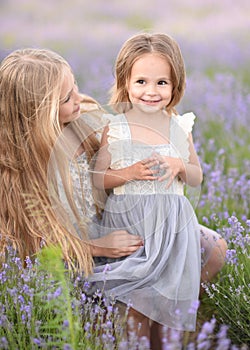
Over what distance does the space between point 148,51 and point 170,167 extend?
472 millimetres

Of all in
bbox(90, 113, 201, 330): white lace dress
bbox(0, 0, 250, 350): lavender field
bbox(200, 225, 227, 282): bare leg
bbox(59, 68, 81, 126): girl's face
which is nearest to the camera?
bbox(0, 0, 250, 350): lavender field

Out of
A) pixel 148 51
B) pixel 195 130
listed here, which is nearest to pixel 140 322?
pixel 148 51

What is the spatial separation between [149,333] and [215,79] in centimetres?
417

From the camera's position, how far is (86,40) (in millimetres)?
10117

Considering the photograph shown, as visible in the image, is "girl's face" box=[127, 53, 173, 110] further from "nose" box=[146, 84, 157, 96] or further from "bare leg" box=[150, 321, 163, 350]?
"bare leg" box=[150, 321, 163, 350]

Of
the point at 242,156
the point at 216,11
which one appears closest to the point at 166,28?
the point at 216,11

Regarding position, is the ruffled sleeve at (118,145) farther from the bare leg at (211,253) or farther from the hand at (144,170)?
the bare leg at (211,253)

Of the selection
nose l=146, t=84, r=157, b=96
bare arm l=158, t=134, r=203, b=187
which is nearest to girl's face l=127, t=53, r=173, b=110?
nose l=146, t=84, r=157, b=96

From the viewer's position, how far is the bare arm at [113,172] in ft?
8.33

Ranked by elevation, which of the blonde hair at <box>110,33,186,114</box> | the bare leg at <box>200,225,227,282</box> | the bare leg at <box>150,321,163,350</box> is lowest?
the bare leg at <box>150,321,163,350</box>

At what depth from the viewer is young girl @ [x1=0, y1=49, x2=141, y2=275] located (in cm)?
260

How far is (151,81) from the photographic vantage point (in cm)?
259

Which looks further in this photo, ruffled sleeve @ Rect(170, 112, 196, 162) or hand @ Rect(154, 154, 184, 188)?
ruffled sleeve @ Rect(170, 112, 196, 162)

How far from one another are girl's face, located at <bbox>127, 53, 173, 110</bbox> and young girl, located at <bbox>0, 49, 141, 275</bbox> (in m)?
0.27
